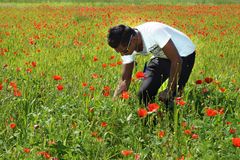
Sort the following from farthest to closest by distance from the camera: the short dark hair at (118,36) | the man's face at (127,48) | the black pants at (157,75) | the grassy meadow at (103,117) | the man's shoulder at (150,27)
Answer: the black pants at (157,75), the man's shoulder at (150,27), the man's face at (127,48), the short dark hair at (118,36), the grassy meadow at (103,117)

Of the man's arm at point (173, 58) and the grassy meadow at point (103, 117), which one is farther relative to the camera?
the man's arm at point (173, 58)

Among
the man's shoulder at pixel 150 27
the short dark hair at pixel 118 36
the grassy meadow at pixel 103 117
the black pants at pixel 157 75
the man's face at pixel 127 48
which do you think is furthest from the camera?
the black pants at pixel 157 75

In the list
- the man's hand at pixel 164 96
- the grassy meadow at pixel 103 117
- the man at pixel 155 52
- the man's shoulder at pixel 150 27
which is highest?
the man's shoulder at pixel 150 27

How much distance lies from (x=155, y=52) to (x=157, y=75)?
0.24 m

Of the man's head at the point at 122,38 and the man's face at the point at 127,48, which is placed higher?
the man's head at the point at 122,38

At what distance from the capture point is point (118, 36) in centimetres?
342

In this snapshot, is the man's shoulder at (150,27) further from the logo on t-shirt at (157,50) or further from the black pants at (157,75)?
the black pants at (157,75)

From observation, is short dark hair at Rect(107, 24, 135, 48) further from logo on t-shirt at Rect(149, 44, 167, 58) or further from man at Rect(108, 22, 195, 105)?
logo on t-shirt at Rect(149, 44, 167, 58)

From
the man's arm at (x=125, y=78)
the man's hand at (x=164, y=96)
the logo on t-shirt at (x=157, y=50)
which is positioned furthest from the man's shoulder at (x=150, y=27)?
the man's hand at (x=164, y=96)

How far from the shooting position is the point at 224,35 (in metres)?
9.30

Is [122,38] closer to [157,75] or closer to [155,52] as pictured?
[155,52]

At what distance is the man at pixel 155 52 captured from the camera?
3.50 meters

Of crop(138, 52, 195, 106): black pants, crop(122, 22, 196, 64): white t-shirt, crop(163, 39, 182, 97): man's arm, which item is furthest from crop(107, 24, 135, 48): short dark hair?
crop(138, 52, 195, 106): black pants

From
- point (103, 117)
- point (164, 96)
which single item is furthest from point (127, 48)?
point (103, 117)
